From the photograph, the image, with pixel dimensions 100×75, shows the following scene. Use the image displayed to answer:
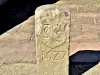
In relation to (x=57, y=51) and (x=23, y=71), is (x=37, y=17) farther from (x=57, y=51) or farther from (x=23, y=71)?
(x=23, y=71)

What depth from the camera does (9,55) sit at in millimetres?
5195

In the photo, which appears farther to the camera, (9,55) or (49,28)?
(9,55)

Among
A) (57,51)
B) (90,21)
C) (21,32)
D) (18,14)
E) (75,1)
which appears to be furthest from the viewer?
(75,1)

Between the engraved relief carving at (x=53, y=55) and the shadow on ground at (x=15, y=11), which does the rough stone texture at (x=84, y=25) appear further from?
the engraved relief carving at (x=53, y=55)

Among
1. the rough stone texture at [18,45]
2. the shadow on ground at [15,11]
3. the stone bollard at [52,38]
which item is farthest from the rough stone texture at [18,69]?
the shadow on ground at [15,11]

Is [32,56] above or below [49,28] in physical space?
below

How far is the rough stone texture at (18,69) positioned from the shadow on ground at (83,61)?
2.61 feet

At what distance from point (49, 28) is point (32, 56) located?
→ 1.65 meters

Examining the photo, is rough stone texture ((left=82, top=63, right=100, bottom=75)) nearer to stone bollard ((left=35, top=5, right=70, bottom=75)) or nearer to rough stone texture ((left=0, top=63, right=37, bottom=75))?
stone bollard ((left=35, top=5, right=70, bottom=75))

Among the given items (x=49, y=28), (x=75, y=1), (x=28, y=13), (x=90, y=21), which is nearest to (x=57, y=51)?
(x=49, y=28)

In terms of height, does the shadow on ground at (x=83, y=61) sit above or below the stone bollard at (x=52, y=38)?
below

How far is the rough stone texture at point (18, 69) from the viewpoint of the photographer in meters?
4.65

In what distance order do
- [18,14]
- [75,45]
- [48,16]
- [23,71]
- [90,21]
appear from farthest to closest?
[18,14], [90,21], [75,45], [23,71], [48,16]

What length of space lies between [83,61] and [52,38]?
1.53 m
